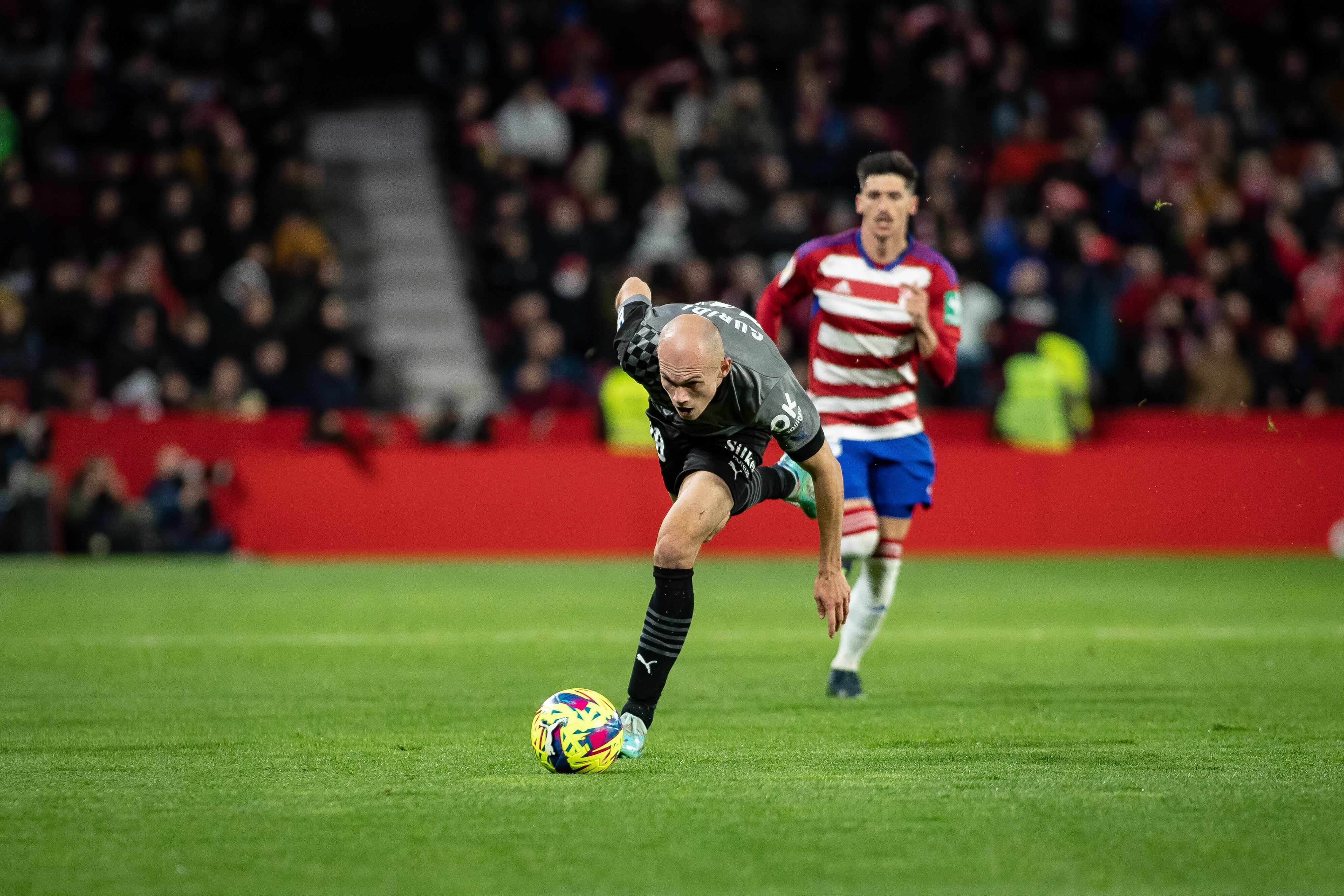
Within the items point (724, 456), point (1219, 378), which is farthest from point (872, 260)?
point (1219, 378)

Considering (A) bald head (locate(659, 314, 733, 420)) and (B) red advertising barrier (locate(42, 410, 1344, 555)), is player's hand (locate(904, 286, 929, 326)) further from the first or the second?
(B) red advertising barrier (locate(42, 410, 1344, 555))

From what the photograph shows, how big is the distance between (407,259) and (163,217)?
13.2 feet

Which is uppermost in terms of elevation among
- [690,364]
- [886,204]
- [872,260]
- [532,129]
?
[532,129]

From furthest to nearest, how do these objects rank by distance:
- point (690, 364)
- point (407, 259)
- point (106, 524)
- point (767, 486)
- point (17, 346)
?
point (407, 259) → point (17, 346) → point (106, 524) → point (767, 486) → point (690, 364)

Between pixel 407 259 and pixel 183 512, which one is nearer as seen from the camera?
pixel 183 512

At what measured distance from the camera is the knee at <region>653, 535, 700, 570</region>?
5.79 metres

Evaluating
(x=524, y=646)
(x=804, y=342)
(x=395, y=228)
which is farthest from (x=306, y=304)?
(x=524, y=646)

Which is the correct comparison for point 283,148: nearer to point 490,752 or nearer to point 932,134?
point 932,134

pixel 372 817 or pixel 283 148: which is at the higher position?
pixel 283 148

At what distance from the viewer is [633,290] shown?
6281 millimetres

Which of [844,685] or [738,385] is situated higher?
[738,385]

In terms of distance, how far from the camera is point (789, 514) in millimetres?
15602

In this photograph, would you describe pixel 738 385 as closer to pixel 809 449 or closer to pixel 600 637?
pixel 809 449

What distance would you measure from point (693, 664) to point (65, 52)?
14389 mm
